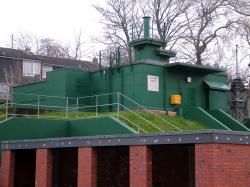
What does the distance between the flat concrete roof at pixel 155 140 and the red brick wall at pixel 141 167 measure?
22 centimetres

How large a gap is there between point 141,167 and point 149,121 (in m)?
9.12

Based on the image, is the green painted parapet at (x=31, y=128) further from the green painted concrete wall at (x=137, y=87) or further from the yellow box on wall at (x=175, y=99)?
the yellow box on wall at (x=175, y=99)

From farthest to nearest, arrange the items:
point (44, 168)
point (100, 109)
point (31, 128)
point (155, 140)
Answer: point (100, 109) < point (31, 128) < point (44, 168) < point (155, 140)

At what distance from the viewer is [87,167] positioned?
15.1m

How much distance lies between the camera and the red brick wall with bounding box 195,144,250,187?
37.9ft

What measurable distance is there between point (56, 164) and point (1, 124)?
3123mm

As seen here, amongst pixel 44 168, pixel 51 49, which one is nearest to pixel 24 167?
pixel 44 168

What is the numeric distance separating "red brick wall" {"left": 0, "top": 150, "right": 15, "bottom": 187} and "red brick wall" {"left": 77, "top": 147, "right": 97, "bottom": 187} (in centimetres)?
409

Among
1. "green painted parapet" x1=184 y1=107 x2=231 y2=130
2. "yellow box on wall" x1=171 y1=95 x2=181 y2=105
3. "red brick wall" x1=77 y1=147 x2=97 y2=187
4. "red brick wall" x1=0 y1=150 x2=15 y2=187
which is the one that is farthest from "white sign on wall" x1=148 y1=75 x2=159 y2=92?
"red brick wall" x1=77 y1=147 x2=97 y2=187

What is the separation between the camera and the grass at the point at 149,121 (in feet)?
70.3

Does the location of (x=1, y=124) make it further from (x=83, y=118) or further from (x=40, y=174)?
(x=40, y=174)

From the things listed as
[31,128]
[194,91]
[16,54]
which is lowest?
[31,128]

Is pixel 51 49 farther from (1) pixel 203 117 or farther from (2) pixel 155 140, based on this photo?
(2) pixel 155 140

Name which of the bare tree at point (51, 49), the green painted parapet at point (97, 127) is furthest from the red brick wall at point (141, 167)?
the bare tree at point (51, 49)
